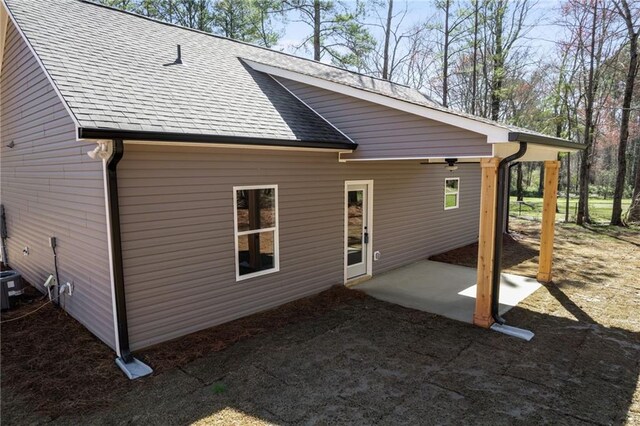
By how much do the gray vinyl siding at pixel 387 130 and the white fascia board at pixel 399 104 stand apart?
121mm

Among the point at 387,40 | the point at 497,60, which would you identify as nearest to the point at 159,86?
the point at 387,40

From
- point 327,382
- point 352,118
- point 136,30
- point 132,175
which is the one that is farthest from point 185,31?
point 327,382

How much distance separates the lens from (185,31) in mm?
8828

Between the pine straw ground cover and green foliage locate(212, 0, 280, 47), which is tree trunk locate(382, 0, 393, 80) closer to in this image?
green foliage locate(212, 0, 280, 47)

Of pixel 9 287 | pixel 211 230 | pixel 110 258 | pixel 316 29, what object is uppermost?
pixel 316 29

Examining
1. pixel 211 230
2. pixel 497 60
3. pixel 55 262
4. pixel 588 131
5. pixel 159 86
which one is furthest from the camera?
pixel 497 60

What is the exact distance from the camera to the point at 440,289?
768cm

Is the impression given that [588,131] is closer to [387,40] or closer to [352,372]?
[387,40]

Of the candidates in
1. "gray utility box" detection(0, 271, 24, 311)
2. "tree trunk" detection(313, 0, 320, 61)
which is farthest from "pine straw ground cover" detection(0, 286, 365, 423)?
"tree trunk" detection(313, 0, 320, 61)

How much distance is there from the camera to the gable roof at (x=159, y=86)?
188 inches

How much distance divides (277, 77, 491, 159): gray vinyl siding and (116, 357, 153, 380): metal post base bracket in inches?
181

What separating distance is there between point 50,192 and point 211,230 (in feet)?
9.66

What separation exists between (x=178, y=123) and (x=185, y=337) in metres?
2.87

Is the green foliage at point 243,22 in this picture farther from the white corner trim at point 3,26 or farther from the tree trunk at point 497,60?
the white corner trim at point 3,26
